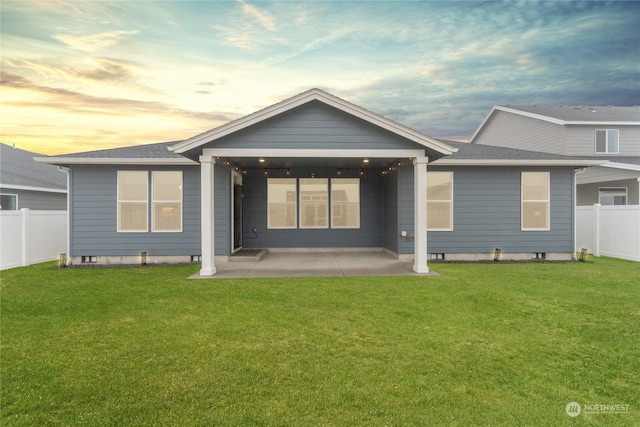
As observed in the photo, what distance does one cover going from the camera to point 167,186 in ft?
33.9

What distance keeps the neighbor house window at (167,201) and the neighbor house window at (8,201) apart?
862cm

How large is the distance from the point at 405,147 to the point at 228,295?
219 inches

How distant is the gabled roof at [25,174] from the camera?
14.0m

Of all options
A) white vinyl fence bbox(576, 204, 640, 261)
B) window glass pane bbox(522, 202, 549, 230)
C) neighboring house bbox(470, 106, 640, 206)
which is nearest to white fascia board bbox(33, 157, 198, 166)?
window glass pane bbox(522, 202, 549, 230)

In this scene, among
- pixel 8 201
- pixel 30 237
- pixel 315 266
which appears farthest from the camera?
pixel 8 201

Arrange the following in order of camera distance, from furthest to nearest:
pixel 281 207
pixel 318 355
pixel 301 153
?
1. pixel 281 207
2. pixel 301 153
3. pixel 318 355

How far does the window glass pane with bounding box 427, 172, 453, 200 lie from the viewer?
10.8 metres

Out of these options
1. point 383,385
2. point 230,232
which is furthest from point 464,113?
point 383,385

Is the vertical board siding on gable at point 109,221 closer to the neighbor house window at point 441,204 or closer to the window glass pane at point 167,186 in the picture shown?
the window glass pane at point 167,186

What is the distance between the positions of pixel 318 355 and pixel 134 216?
29.2ft

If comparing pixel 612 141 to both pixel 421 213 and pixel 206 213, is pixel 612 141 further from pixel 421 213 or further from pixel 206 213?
pixel 206 213

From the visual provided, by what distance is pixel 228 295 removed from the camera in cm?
645

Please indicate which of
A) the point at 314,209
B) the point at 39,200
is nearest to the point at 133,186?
the point at 314,209

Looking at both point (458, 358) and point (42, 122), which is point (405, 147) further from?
point (42, 122)
